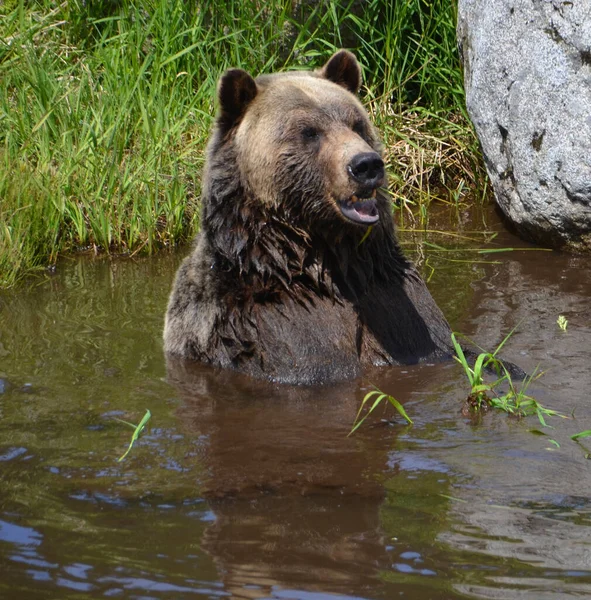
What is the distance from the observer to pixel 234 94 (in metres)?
5.25

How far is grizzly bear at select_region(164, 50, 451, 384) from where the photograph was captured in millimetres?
5082

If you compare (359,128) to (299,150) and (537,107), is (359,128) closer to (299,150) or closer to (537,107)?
(299,150)

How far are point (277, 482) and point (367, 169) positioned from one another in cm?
159

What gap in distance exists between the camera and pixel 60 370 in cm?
547

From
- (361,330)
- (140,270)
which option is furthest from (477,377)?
(140,270)

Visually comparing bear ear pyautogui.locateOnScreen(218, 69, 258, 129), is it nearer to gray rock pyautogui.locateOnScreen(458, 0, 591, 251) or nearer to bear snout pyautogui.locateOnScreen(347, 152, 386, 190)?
bear snout pyautogui.locateOnScreen(347, 152, 386, 190)

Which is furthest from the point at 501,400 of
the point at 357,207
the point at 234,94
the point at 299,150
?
the point at 234,94

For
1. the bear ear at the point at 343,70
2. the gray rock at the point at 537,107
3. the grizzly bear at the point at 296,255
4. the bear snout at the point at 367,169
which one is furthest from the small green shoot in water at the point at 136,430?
the gray rock at the point at 537,107

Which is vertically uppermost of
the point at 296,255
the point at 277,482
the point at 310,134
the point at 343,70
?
the point at 343,70

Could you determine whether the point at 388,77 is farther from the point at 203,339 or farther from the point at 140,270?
the point at 203,339

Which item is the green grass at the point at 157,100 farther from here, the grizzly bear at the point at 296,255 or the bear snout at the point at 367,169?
the bear snout at the point at 367,169

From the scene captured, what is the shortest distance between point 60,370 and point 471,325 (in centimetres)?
235

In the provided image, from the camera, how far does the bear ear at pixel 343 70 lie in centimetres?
550

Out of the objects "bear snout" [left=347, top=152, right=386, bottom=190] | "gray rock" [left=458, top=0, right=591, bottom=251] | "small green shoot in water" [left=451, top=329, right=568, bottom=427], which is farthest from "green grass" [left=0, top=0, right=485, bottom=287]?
"small green shoot in water" [left=451, top=329, right=568, bottom=427]
